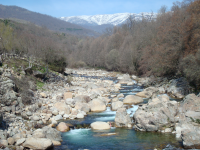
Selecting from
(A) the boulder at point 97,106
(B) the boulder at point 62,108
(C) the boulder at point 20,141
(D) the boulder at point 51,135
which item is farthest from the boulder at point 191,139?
(B) the boulder at point 62,108

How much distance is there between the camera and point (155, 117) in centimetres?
1093

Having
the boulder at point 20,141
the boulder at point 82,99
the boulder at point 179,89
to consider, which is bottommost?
the boulder at point 20,141

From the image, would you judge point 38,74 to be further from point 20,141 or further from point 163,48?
point 163,48

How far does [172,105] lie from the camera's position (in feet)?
39.2

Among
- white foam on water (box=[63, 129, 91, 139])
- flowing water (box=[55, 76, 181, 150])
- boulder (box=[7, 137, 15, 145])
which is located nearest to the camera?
boulder (box=[7, 137, 15, 145])

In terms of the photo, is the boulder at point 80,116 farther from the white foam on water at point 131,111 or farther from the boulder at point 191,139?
the boulder at point 191,139

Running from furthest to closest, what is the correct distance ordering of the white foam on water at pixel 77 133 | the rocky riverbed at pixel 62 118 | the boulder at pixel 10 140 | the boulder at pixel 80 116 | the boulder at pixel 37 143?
1. the boulder at pixel 80 116
2. the white foam on water at pixel 77 133
3. the rocky riverbed at pixel 62 118
4. the boulder at pixel 10 140
5. the boulder at pixel 37 143

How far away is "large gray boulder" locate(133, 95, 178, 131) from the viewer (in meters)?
10.8

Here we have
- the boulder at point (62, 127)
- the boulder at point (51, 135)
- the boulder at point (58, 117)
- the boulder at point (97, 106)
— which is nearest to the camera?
the boulder at point (51, 135)

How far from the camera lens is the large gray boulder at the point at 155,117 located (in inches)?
426

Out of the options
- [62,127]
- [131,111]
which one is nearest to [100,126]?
[62,127]

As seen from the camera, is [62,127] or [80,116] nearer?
[62,127]

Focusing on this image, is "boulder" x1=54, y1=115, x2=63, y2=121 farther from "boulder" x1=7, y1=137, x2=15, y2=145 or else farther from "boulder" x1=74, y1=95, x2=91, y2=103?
"boulder" x1=7, y1=137, x2=15, y2=145

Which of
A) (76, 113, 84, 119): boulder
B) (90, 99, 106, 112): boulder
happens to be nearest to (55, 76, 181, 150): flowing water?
(76, 113, 84, 119): boulder
